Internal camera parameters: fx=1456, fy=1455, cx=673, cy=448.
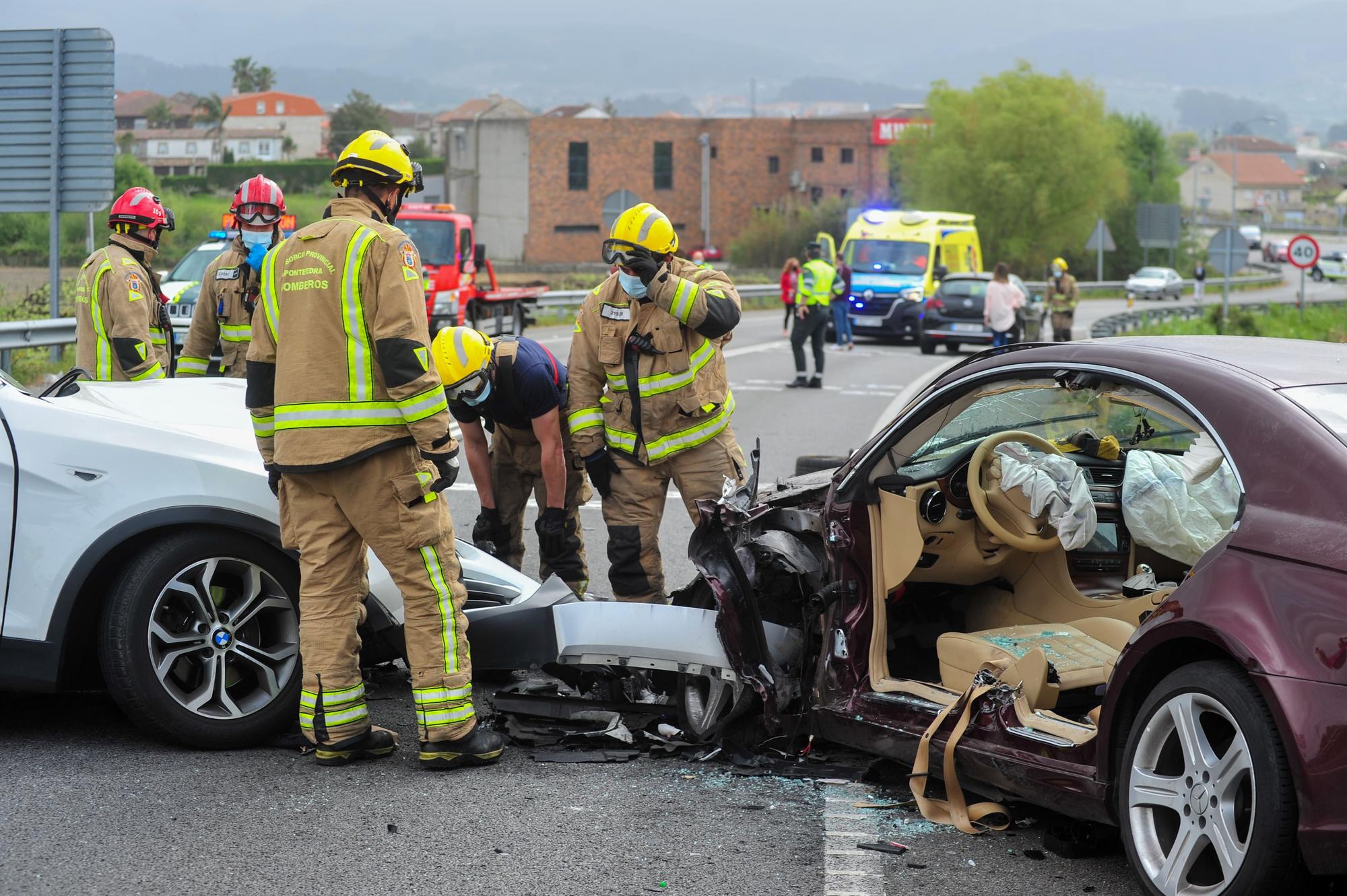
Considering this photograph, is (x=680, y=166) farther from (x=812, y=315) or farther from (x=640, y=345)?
(x=640, y=345)

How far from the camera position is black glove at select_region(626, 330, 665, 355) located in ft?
19.4

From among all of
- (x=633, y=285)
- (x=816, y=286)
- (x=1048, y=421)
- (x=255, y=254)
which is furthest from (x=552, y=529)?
(x=816, y=286)

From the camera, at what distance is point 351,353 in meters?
4.52

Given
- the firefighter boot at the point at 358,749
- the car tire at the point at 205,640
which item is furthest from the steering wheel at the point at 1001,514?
the car tire at the point at 205,640

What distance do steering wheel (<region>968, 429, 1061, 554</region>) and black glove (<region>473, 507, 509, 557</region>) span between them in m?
2.58

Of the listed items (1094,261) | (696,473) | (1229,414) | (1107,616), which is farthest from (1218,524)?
(1094,261)

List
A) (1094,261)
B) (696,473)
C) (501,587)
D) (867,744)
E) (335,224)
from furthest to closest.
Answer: (1094,261) < (696,473) < (501,587) < (335,224) < (867,744)

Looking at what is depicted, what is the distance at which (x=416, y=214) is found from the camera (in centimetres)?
2269

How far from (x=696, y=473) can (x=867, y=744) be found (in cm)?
195

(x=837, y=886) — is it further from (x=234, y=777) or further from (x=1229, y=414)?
(x=234, y=777)

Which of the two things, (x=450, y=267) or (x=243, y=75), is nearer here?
(x=450, y=267)

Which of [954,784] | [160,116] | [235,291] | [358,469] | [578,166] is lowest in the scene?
[954,784]

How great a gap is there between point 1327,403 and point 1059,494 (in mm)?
1339

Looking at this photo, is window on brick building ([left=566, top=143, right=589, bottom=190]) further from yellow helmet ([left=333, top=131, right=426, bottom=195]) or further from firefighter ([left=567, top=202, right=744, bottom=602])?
yellow helmet ([left=333, top=131, right=426, bottom=195])
